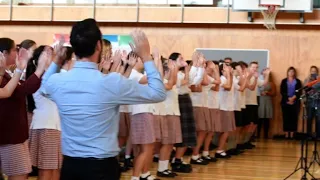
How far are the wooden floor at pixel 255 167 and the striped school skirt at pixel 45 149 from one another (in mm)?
2458

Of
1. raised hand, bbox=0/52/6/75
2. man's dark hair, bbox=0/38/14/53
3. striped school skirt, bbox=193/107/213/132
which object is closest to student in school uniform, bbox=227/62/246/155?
striped school skirt, bbox=193/107/213/132

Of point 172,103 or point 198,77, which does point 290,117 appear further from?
point 172,103

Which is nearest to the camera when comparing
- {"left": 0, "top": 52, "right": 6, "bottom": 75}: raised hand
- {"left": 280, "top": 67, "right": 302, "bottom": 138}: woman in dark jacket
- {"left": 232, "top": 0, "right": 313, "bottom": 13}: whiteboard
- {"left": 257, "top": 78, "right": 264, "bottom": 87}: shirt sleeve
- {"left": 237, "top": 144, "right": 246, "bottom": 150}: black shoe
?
Result: {"left": 0, "top": 52, "right": 6, "bottom": 75}: raised hand

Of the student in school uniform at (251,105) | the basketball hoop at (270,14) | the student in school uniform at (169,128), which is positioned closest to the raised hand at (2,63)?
the student in school uniform at (169,128)

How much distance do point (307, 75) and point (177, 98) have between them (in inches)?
275

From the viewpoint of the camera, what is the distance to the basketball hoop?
12.6 m

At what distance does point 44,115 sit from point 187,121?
3.40 meters

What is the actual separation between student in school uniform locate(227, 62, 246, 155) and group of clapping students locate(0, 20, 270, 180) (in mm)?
17

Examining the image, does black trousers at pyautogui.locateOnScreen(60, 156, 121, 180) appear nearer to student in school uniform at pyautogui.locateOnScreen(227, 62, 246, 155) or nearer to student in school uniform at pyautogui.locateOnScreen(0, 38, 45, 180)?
student in school uniform at pyautogui.locateOnScreen(0, 38, 45, 180)

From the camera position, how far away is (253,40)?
13.7 meters

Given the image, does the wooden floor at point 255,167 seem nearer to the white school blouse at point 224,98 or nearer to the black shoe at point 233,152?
the black shoe at point 233,152

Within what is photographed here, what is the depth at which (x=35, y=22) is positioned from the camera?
575 inches

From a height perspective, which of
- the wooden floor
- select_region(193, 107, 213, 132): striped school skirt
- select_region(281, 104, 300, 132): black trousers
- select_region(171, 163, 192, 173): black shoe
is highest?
select_region(193, 107, 213, 132): striped school skirt

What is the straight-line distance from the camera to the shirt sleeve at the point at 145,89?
274cm
